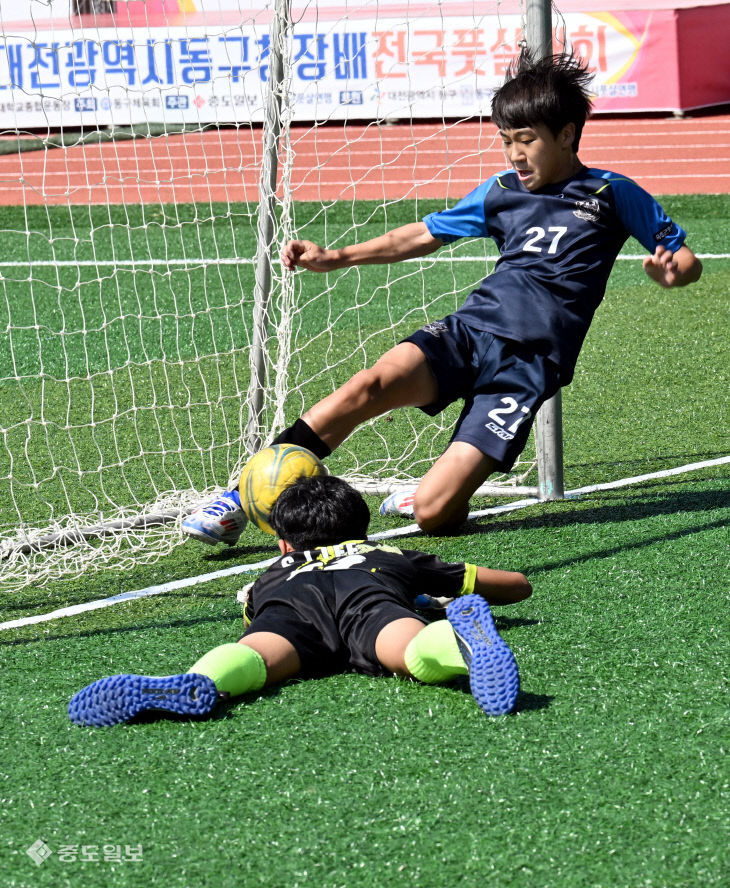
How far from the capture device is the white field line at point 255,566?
3.70 metres

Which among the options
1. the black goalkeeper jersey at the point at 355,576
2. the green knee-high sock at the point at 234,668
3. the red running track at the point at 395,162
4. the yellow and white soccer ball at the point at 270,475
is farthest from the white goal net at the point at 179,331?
the green knee-high sock at the point at 234,668

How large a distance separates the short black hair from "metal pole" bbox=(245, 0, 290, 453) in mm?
1817

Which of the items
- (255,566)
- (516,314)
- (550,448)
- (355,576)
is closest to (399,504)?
(550,448)

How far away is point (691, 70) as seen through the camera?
57.4 ft

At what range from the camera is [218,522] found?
415 cm

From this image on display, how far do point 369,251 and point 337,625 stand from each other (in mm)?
1751

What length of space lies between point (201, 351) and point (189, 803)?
18.5 ft

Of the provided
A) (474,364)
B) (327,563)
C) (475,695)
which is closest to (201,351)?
(474,364)

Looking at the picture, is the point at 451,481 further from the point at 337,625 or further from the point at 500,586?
the point at 337,625

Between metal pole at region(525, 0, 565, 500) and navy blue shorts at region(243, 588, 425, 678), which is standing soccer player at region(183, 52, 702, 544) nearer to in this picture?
metal pole at region(525, 0, 565, 500)

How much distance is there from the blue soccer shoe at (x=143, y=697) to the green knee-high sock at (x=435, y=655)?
467 millimetres

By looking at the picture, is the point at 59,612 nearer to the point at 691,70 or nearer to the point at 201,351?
the point at 201,351

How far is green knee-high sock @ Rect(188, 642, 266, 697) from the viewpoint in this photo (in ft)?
8.97
